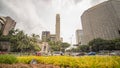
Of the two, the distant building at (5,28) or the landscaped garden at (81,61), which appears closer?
the landscaped garden at (81,61)

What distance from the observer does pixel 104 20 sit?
4695 inches

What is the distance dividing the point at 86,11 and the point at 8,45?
80.2 m

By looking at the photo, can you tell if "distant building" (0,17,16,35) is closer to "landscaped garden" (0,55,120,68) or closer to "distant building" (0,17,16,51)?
"distant building" (0,17,16,51)

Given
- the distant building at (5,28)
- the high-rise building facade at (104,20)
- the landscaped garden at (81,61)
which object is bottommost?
the landscaped garden at (81,61)

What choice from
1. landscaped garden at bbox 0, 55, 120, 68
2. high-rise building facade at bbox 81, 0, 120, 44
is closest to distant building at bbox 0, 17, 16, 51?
high-rise building facade at bbox 81, 0, 120, 44

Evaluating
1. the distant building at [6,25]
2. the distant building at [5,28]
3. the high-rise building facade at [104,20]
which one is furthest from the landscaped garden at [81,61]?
the high-rise building facade at [104,20]

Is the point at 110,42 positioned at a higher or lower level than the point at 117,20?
lower

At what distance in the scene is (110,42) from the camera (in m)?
85.8

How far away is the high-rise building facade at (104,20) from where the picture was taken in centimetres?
11199

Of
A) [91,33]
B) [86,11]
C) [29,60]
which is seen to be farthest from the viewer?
[86,11]

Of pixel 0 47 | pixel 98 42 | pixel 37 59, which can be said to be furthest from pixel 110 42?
pixel 37 59

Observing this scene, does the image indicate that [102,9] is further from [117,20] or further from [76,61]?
[76,61]

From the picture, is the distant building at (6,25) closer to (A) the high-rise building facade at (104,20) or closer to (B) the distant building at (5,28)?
(B) the distant building at (5,28)

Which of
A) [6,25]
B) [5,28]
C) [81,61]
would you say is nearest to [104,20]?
[6,25]
